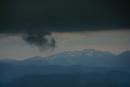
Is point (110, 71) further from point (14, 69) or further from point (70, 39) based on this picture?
point (14, 69)

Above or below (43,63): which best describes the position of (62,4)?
above

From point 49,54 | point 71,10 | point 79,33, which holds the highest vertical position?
point 71,10

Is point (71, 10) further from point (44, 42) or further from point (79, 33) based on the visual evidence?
point (44, 42)

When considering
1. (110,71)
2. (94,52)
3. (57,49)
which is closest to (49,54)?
(57,49)

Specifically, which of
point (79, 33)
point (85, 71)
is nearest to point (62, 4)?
point (79, 33)

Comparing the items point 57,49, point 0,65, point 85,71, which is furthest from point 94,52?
point 0,65

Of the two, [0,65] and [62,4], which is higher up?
[62,4]

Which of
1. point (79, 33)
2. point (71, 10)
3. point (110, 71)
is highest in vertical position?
point (71, 10)
